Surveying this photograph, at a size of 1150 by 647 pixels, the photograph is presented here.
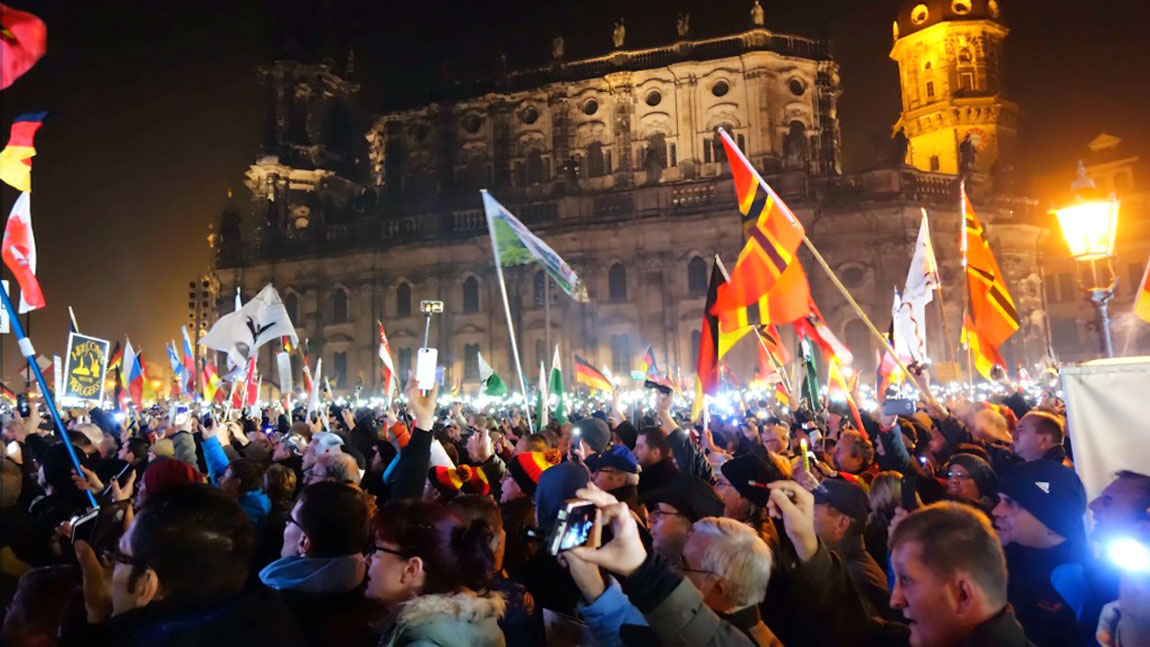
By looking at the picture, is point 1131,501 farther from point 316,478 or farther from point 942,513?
point 316,478

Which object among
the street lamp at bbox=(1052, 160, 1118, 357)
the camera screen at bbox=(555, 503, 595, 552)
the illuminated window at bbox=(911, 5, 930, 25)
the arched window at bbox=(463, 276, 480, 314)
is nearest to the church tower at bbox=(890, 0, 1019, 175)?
the illuminated window at bbox=(911, 5, 930, 25)

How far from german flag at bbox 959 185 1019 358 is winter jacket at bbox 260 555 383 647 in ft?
36.7

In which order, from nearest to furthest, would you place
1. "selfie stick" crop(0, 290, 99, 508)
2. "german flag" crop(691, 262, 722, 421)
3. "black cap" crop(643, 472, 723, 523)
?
"black cap" crop(643, 472, 723, 523) < "selfie stick" crop(0, 290, 99, 508) < "german flag" crop(691, 262, 722, 421)

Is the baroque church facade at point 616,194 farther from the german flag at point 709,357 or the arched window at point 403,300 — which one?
the german flag at point 709,357

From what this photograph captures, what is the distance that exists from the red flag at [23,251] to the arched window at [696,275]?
34.4m

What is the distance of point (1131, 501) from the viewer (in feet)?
12.4

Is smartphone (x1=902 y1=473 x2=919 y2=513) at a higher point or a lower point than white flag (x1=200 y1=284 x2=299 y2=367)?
lower

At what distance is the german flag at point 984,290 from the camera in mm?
11977

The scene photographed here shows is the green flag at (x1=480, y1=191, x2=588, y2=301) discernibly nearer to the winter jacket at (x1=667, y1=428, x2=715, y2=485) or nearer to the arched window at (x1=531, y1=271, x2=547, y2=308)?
the winter jacket at (x1=667, y1=428, x2=715, y2=485)

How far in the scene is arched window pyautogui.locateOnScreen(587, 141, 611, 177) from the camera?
49281mm

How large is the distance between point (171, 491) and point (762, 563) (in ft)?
7.40

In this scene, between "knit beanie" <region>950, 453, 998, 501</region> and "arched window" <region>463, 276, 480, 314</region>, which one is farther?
"arched window" <region>463, 276, 480, 314</region>

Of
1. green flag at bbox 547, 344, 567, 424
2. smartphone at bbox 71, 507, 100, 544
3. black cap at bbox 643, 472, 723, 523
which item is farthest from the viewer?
green flag at bbox 547, 344, 567, 424

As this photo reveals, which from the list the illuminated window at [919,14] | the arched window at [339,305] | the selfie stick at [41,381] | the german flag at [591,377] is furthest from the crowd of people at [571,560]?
the illuminated window at [919,14]
